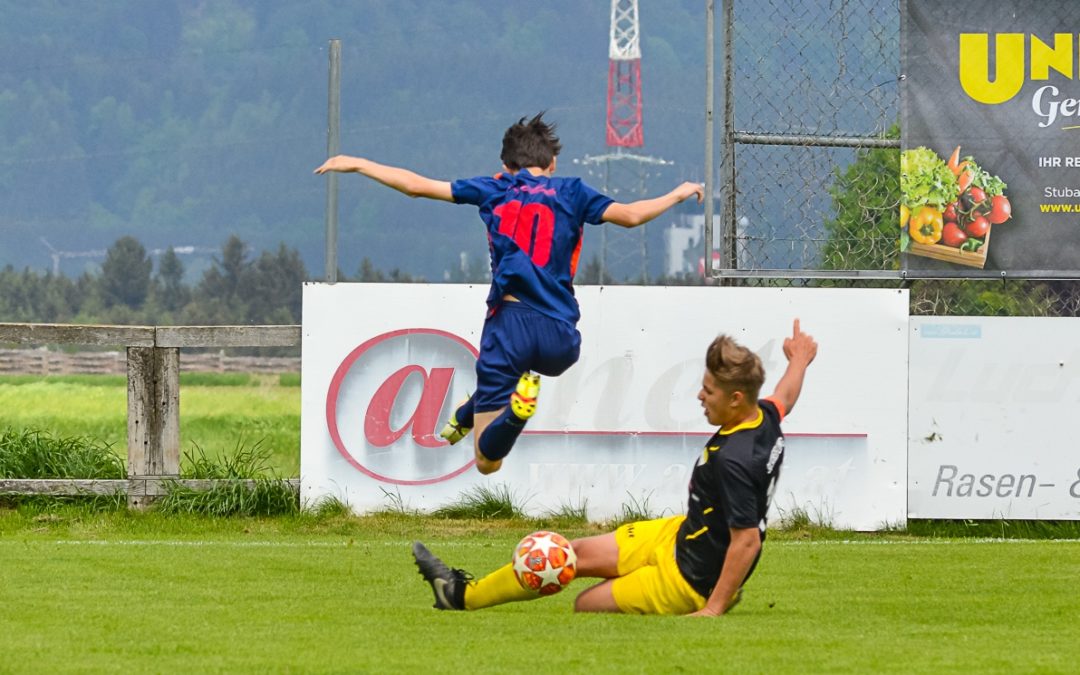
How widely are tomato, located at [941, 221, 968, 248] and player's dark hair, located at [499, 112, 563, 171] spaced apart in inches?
218

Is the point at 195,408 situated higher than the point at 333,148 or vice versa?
the point at 333,148

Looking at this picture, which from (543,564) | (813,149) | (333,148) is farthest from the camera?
(813,149)

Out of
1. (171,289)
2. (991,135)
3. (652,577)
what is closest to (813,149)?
(991,135)

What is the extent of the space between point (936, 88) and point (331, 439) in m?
5.34

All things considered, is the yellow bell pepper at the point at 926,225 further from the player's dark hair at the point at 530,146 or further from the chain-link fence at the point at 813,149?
the player's dark hair at the point at 530,146

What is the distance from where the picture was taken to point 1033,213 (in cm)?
1313

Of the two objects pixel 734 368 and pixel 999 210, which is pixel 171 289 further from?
pixel 734 368

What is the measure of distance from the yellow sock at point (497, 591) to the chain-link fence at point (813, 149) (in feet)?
19.0

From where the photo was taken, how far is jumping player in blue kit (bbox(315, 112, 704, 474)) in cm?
822

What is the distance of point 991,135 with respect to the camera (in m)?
13.1

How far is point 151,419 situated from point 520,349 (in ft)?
17.6

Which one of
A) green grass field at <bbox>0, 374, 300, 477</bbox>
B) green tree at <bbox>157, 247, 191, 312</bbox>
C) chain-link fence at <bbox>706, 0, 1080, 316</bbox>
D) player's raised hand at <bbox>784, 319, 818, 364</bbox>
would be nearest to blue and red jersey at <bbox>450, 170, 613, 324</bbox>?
player's raised hand at <bbox>784, 319, 818, 364</bbox>

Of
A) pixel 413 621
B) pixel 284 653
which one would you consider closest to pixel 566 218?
pixel 413 621

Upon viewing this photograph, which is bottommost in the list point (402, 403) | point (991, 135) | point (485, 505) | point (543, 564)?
point (485, 505)
